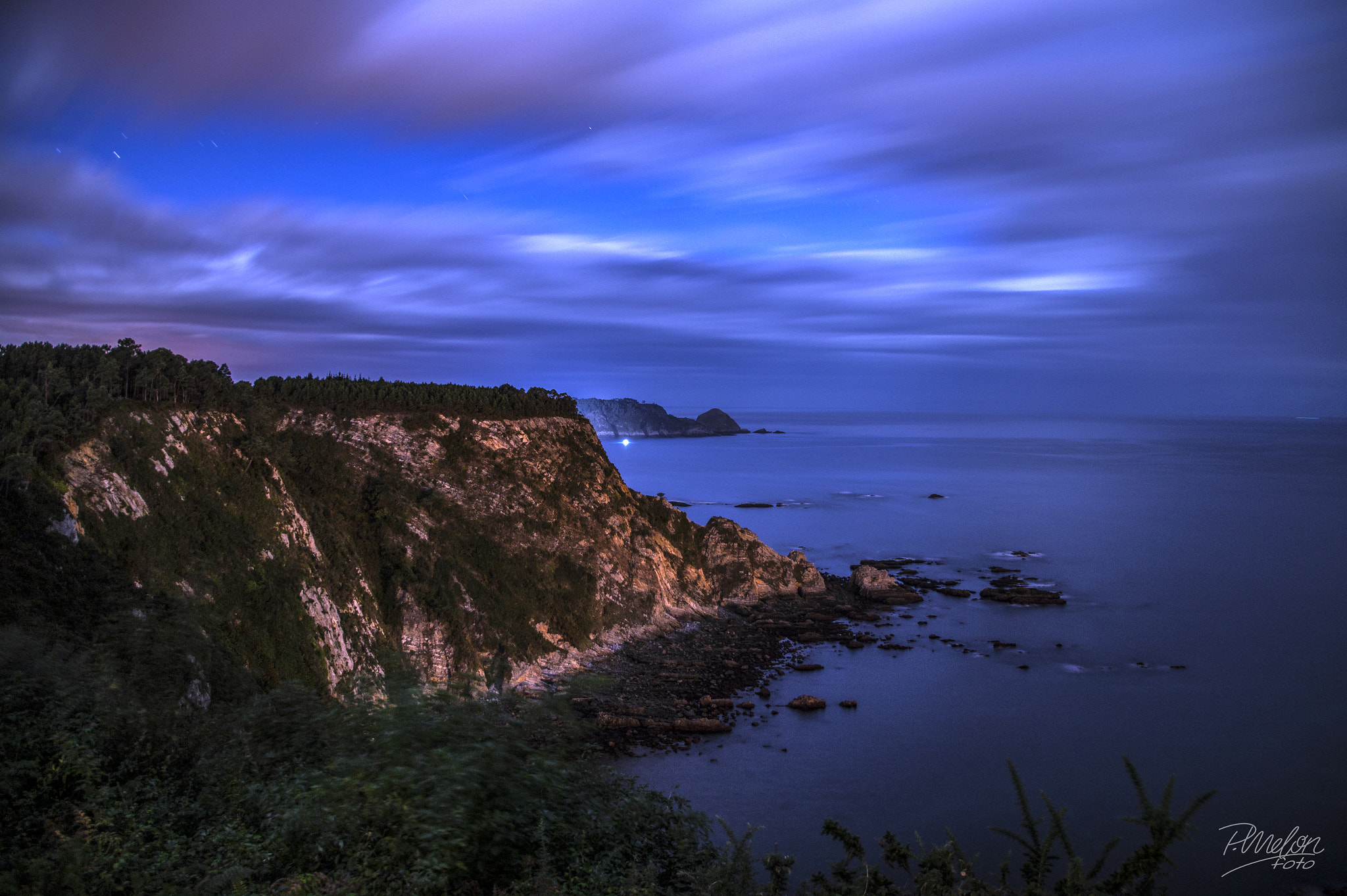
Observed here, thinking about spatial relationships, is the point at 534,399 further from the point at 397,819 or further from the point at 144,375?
the point at 397,819

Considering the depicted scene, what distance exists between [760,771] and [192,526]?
23259 mm

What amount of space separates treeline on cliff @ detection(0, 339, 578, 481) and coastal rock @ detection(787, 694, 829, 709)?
92.8 ft

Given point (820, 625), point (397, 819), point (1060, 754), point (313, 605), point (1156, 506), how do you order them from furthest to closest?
point (1156, 506)
point (820, 625)
point (1060, 754)
point (313, 605)
point (397, 819)

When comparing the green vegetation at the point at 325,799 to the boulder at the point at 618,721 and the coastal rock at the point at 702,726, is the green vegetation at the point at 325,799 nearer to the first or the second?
the boulder at the point at 618,721

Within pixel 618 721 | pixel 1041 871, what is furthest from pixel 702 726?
pixel 1041 871

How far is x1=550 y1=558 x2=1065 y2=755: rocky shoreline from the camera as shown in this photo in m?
33.2

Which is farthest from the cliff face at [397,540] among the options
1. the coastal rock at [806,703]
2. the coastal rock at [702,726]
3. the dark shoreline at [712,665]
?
the coastal rock at [806,703]

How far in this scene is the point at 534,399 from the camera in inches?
2127

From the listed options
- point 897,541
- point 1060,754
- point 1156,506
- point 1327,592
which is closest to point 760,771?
point 1060,754

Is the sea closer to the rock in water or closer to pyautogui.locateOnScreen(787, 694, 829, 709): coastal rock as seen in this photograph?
pyautogui.locateOnScreen(787, 694, 829, 709): coastal rock

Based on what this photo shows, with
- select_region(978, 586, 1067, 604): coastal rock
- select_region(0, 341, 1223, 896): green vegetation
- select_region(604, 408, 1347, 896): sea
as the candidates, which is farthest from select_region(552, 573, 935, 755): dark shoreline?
select_region(0, 341, 1223, 896): green vegetation

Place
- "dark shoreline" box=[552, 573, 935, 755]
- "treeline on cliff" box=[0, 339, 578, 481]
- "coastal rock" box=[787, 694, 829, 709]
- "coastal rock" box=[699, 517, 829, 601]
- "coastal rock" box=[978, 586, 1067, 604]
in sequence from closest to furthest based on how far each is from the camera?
1. "treeline on cliff" box=[0, 339, 578, 481]
2. "dark shoreline" box=[552, 573, 935, 755]
3. "coastal rock" box=[787, 694, 829, 709]
4. "coastal rock" box=[699, 517, 829, 601]
5. "coastal rock" box=[978, 586, 1067, 604]

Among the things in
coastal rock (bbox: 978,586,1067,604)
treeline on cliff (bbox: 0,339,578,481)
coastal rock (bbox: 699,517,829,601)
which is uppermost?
treeline on cliff (bbox: 0,339,578,481)

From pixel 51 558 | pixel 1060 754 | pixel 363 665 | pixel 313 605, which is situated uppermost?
pixel 51 558
